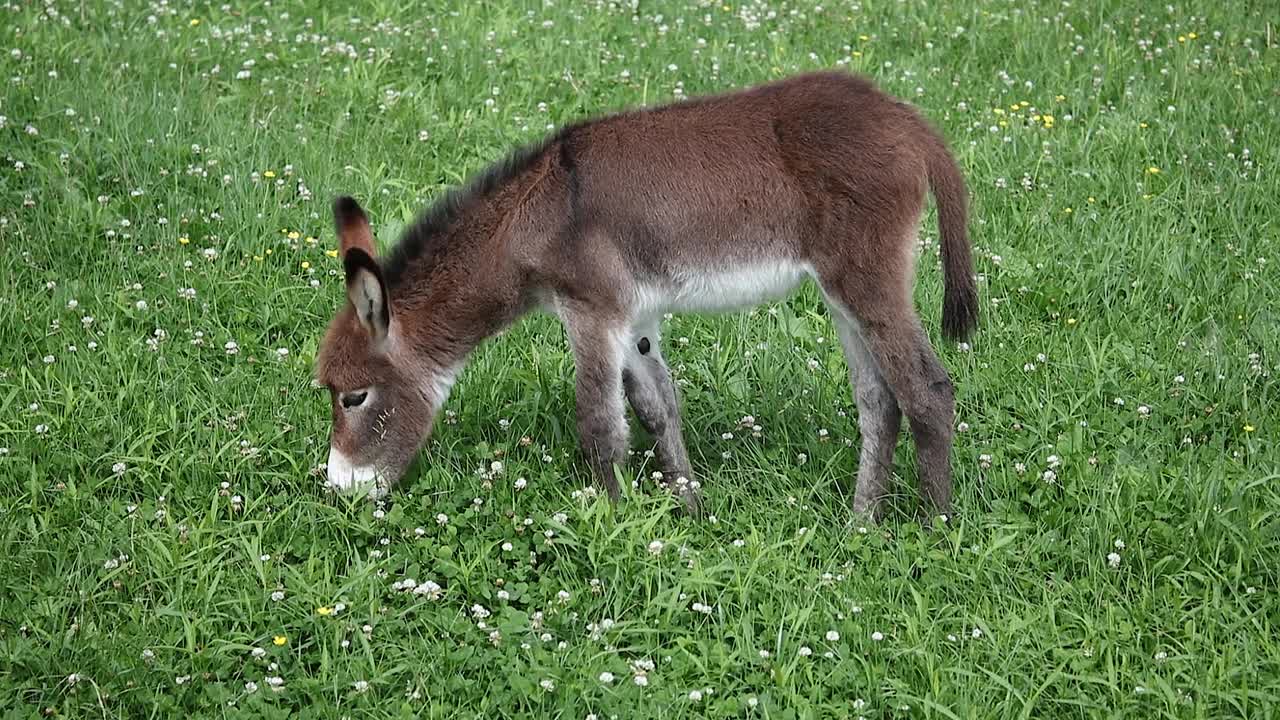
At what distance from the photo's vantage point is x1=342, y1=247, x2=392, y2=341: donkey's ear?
195 inches

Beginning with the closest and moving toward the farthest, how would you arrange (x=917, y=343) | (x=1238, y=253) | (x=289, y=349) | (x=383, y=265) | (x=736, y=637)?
(x=736, y=637)
(x=917, y=343)
(x=383, y=265)
(x=289, y=349)
(x=1238, y=253)

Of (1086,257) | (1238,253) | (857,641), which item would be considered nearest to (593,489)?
(857,641)

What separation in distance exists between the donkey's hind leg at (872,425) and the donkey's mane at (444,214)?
1290 millimetres

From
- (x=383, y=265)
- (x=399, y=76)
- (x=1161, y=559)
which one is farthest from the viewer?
(x=399, y=76)

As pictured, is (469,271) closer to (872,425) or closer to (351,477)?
(351,477)

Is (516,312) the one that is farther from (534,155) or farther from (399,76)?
(399,76)

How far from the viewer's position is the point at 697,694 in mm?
4207

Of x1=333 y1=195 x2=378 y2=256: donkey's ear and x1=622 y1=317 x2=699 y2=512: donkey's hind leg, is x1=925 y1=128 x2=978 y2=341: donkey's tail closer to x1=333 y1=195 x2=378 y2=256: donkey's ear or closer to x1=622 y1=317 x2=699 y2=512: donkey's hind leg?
x1=622 y1=317 x2=699 y2=512: donkey's hind leg

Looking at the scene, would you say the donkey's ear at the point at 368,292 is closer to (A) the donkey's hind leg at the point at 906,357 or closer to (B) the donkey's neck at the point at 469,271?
(B) the donkey's neck at the point at 469,271

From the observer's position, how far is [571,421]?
5.91 metres

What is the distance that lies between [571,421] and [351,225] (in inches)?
46.8

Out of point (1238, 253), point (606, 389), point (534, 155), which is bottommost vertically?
point (1238, 253)

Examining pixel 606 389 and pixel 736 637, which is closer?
pixel 736 637

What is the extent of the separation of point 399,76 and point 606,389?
13.5ft
